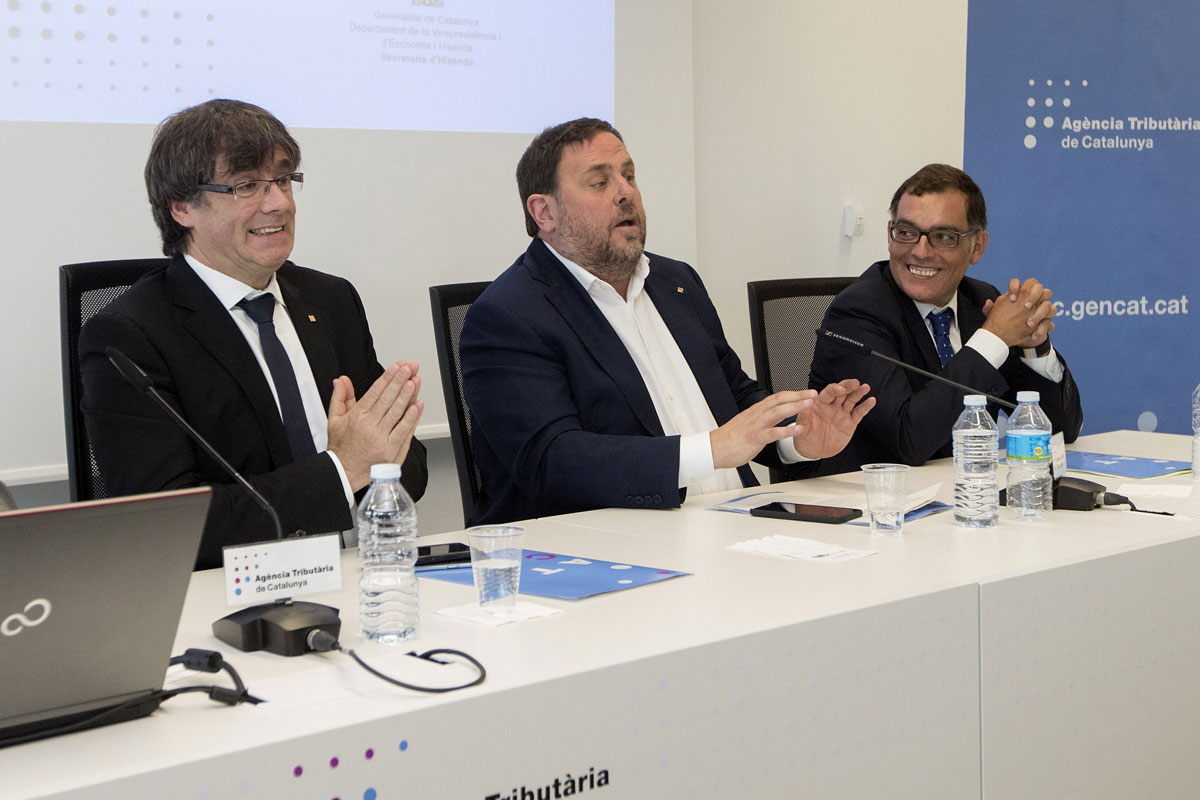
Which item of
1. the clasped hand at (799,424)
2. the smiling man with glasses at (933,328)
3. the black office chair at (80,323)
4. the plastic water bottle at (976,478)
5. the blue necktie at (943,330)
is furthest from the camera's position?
the blue necktie at (943,330)

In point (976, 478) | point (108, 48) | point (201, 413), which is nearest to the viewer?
point (976, 478)

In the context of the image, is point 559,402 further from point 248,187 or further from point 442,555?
point 248,187

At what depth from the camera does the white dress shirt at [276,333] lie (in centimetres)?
214

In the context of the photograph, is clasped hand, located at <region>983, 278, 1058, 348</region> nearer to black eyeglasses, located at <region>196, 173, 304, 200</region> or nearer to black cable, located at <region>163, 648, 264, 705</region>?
black eyeglasses, located at <region>196, 173, 304, 200</region>

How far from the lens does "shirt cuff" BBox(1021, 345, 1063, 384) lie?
8.89 ft

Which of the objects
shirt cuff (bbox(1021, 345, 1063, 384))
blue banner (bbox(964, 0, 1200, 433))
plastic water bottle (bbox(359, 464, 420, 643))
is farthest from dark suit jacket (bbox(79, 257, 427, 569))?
blue banner (bbox(964, 0, 1200, 433))

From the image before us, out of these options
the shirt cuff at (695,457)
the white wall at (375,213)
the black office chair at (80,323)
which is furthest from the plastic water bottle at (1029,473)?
the white wall at (375,213)

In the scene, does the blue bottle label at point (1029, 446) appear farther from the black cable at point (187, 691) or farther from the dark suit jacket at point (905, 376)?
the black cable at point (187, 691)

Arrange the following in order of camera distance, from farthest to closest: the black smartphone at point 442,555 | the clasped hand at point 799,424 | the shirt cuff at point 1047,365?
1. the shirt cuff at point 1047,365
2. the clasped hand at point 799,424
3. the black smartphone at point 442,555

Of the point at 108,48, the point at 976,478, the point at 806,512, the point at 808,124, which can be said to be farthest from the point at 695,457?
the point at 808,124

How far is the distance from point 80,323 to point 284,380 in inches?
15.4

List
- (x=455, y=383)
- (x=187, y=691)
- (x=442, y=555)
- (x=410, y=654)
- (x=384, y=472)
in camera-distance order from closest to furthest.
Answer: (x=187, y=691), (x=410, y=654), (x=384, y=472), (x=442, y=555), (x=455, y=383)

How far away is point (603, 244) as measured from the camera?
2463 mm

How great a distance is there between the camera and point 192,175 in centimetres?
212
